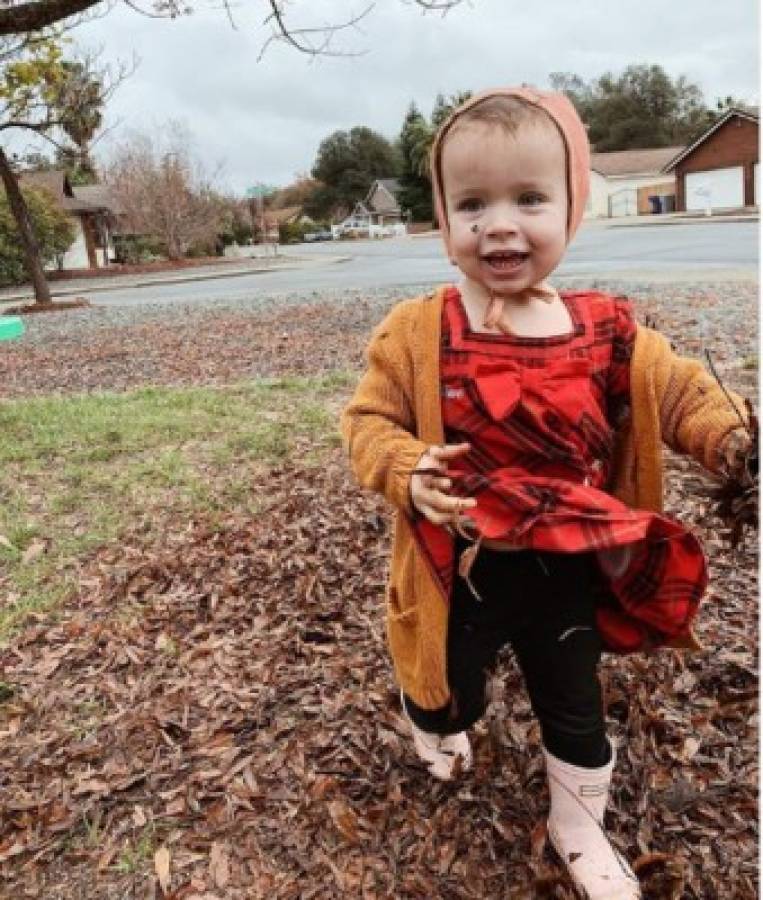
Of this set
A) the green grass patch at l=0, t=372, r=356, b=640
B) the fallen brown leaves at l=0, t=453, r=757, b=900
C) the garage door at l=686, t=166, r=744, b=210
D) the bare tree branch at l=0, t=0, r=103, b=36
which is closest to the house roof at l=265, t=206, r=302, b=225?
the garage door at l=686, t=166, r=744, b=210

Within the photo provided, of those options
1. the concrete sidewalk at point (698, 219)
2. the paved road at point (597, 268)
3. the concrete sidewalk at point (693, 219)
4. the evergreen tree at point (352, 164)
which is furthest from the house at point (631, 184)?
the paved road at point (597, 268)

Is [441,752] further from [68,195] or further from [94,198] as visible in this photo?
[94,198]

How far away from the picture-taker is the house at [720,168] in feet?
132

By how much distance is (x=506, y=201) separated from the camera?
1527mm

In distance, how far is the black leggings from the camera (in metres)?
1.69

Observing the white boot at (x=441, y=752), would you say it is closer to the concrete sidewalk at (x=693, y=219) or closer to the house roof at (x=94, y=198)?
the concrete sidewalk at (x=693, y=219)

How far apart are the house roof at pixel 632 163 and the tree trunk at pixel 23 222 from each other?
139 ft

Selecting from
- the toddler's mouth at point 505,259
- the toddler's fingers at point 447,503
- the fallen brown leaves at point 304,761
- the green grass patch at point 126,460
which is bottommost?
the fallen brown leaves at point 304,761

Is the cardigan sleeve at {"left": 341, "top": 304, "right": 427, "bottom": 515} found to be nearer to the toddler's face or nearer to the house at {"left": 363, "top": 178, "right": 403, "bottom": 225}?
the toddler's face

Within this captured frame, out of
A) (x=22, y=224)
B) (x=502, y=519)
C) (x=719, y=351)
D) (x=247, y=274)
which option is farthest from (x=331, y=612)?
(x=247, y=274)

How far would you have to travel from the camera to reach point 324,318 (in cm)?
1066

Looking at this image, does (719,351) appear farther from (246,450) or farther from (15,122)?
(15,122)

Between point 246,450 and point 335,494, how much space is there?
40.8 inches

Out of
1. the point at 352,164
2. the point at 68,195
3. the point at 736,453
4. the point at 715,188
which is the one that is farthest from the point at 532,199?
the point at 352,164
